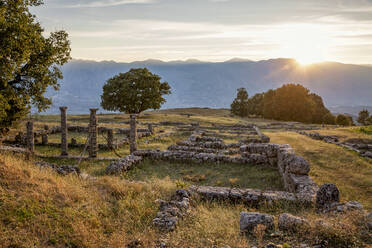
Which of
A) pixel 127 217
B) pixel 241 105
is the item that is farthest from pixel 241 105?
pixel 127 217

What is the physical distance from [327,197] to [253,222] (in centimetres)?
321

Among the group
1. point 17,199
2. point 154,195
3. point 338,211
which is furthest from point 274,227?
point 17,199

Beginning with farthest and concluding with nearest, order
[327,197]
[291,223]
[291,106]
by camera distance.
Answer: [291,106], [327,197], [291,223]

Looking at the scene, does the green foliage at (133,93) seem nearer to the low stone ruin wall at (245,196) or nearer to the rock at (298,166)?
the rock at (298,166)

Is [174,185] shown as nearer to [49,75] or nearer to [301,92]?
[49,75]

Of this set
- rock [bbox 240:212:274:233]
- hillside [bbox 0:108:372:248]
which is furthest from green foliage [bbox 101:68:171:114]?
rock [bbox 240:212:274:233]

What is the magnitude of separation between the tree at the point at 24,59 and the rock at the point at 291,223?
15.2m

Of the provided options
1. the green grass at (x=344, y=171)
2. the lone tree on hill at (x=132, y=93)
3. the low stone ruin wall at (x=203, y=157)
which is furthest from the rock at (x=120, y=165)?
the lone tree on hill at (x=132, y=93)

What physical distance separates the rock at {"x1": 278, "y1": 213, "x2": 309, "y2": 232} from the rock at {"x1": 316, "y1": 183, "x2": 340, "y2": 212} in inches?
Answer: 85.9

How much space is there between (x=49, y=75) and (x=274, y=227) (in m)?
18.5

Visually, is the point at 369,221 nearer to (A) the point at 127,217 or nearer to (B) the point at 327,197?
(B) the point at 327,197

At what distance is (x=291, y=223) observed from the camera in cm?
652

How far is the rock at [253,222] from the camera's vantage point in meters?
6.70

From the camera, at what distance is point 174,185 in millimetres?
11016
